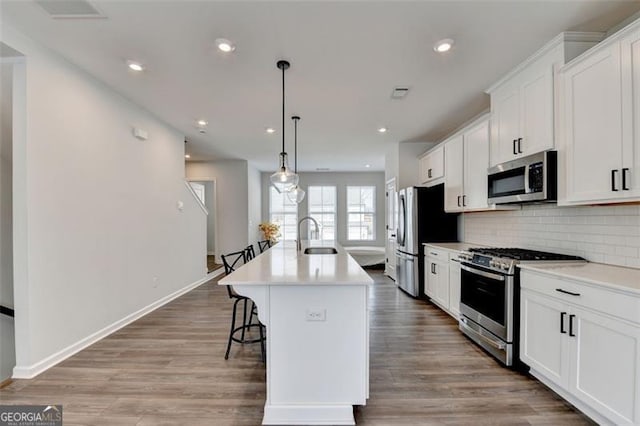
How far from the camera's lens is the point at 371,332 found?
128 inches

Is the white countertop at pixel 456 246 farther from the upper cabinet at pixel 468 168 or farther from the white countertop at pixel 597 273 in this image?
the white countertop at pixel 597 273

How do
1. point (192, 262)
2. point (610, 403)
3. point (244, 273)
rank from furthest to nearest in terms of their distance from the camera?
point (192, 262) → point (244, 273) → point (610, 403)

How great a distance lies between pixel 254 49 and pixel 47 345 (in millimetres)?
3001

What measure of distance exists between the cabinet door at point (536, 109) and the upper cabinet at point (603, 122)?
11 centimetres

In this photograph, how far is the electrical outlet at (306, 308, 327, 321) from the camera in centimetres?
Result: 184

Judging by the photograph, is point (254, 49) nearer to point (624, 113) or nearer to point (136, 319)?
point (624, 113)

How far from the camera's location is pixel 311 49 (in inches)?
95.3

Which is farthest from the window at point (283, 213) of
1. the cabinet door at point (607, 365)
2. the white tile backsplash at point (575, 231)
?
the cabinet door at point (607, 365)

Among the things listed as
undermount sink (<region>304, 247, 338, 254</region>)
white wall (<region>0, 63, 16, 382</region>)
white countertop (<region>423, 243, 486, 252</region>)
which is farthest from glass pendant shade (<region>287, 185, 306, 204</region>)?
white wall (<region>0, 63, 16, 382</region>)

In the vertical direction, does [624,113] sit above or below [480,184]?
above

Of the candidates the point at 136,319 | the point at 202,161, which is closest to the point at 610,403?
the point at 136,319

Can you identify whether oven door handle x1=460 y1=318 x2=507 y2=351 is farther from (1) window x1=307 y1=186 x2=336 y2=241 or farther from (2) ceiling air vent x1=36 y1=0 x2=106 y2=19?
(1) window x1=307 y1=186 x2=336 y2=241

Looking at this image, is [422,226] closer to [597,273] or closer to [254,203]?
[597,273]

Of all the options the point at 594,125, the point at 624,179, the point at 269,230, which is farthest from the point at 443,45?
the point at 269,230
